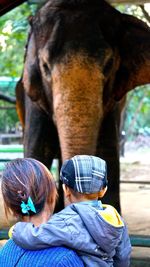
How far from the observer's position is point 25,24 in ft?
36.1

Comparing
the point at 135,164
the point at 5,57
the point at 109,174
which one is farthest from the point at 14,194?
the point at 5,57

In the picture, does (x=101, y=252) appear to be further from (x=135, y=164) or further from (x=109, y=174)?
(x=135, y=164)

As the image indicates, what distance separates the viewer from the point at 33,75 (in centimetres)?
570

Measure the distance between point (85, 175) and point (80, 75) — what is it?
9.71 feet

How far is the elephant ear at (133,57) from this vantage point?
5875 mm

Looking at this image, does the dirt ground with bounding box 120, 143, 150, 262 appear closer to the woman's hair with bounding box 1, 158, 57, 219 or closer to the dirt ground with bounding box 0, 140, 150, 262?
the dirt ground with bounding box 0, 140, 150, 262

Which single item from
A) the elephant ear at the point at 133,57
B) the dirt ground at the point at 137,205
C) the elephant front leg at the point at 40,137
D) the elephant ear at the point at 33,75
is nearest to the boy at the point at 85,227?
the dirt ground at the point at 137,205

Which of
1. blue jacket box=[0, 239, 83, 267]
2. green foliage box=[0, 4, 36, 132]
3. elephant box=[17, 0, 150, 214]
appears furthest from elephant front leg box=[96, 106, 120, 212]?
green foliage box=[0, 4, 36, 132]

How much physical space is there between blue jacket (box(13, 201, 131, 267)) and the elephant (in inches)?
104

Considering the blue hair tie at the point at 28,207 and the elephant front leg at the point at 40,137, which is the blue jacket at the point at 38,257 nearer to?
the blue hair tie at the point at 28,207

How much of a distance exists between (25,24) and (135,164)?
240 inches

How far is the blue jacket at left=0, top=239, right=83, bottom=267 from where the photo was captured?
1.92m

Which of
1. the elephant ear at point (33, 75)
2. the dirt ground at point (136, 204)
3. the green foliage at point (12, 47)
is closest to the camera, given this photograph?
the elephant ear at point (33, 75)

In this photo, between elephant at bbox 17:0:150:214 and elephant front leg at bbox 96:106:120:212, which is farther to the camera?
elephant front leg at bbox 96:106:120:212
